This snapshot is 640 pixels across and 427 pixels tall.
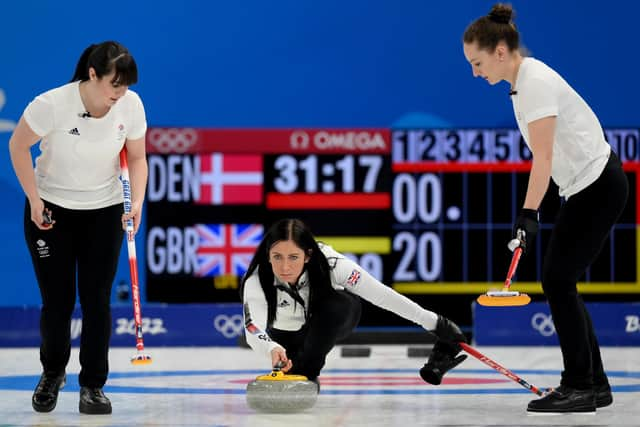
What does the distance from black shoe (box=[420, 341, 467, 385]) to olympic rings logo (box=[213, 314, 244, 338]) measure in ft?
13.7

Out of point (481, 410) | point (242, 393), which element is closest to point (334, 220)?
point (242, 393)

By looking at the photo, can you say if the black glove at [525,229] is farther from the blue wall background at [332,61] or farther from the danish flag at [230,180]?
the blue wall background at [332,61]

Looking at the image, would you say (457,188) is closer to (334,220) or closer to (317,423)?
(334,220)

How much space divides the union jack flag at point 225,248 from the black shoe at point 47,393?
170 inches

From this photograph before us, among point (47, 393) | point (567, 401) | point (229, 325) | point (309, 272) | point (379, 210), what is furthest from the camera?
point (379, 210)

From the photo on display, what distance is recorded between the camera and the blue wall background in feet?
32.2

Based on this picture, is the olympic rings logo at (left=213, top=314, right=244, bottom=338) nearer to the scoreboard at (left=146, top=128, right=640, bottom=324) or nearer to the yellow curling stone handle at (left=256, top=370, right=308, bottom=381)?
the scoreboard at (left=146, top=128, right=640, bottom=324)

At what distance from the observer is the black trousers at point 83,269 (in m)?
4.36

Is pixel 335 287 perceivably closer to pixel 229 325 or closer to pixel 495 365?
pixel 495 365

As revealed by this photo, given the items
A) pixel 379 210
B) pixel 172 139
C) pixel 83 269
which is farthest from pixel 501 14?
pixel 172 139

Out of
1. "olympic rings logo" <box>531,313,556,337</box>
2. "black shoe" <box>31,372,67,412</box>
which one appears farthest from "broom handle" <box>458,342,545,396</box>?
"olympic rings logo" <box>531,313,556,337</box>

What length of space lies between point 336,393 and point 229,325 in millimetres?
3616

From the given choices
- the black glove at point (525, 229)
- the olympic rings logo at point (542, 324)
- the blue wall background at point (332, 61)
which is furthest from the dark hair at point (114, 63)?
the blue wall background at point (332, 61)

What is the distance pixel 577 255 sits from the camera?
417 cm
